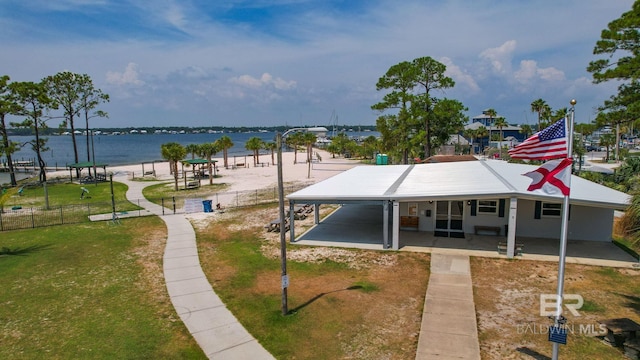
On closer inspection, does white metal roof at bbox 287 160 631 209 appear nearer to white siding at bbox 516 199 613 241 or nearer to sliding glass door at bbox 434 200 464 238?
white siding at bbox 516 199 613 241

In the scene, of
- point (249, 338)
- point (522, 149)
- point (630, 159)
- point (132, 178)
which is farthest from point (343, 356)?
point (132, 178)

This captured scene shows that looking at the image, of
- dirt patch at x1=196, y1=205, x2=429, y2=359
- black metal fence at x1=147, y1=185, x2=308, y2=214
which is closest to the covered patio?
dirt patch at x1=196, y1=205, x2=429, y2=359

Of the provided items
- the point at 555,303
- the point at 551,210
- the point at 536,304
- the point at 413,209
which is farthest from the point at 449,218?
the point at 536,304

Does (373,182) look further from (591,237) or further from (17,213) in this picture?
(17,213)

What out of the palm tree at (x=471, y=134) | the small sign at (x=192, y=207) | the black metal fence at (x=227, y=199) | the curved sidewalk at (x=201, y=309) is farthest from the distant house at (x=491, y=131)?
the curved sidewalk at (x=201, y=309)

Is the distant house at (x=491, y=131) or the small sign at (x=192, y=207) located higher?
the distant house at (x=491, y=131)

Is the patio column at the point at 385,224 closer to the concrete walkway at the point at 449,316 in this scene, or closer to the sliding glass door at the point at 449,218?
the concrete walkway at the point at 449,316

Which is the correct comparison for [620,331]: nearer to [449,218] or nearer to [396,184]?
[449,218]
